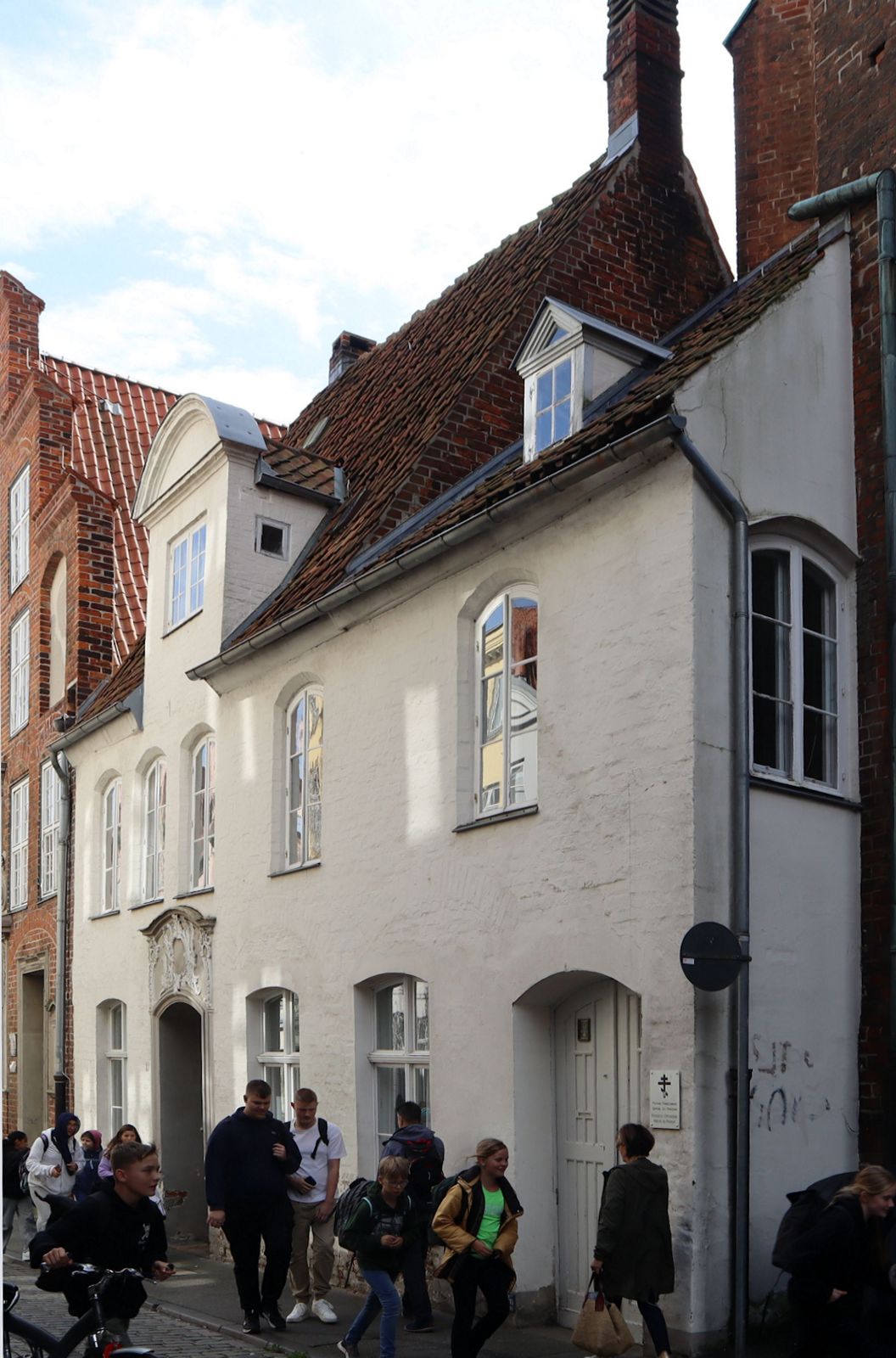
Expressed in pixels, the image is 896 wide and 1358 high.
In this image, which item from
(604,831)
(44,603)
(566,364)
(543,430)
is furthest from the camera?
(44,603)

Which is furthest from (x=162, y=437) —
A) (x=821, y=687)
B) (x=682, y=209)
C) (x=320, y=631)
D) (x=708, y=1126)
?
(x=708, y=1126)

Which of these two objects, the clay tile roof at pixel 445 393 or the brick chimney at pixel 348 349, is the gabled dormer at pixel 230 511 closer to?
the clay tile roof at pixel 445 393

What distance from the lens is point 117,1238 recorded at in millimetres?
7289

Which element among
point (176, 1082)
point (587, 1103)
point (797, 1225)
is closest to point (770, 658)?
point (587, 1103)

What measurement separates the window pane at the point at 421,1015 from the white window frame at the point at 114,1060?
7564mm

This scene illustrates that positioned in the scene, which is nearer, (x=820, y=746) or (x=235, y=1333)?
(x=820, y=746)

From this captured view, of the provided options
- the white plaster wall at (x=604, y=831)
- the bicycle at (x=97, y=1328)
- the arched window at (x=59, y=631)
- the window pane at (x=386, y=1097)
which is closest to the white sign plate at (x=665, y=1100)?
the white plaster wall at (x=604, y=831)

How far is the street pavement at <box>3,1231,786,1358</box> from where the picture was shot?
10273 mm

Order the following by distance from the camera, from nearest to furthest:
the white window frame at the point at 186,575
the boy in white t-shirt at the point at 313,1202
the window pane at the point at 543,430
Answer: the boy in white t-shirt at the point at 313,1202
the window pane at the point at 543,430
the white window frame at the point at 186,575

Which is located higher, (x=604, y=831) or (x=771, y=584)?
(x=771, y=584)

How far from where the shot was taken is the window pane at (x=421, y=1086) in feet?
41.9

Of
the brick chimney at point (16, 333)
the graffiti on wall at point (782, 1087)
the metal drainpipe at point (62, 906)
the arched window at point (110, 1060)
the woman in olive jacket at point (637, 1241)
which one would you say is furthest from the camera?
the brick chimney at point (16, 333)

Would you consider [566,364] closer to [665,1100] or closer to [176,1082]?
[665,1100]

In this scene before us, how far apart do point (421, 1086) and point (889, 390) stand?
6.51 m
